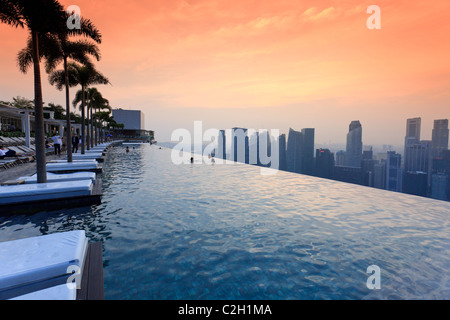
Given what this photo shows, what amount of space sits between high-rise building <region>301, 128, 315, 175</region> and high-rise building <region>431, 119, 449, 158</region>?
87401 millimetres

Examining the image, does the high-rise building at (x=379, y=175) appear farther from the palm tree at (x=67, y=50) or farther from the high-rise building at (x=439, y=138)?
the palm tree at (x=67, y=50)

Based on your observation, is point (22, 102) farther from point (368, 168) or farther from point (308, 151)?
point (368, 168)

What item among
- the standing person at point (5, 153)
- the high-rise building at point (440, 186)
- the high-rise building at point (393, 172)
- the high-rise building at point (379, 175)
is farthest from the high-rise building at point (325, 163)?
the standing person at point (5, 153)

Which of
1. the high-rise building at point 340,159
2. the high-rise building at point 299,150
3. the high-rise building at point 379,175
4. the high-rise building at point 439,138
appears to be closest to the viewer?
the high-rise building at point 379,175

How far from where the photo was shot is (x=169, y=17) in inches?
516

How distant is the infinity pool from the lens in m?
4.45

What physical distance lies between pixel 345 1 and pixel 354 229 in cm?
925

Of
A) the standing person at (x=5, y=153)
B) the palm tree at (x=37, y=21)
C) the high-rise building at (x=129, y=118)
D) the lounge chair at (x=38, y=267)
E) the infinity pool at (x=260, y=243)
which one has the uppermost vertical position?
the high-rise building at (x=129, y=118)

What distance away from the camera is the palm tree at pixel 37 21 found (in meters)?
9.17

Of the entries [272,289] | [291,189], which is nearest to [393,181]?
[291,189]

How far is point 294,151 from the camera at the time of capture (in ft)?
611

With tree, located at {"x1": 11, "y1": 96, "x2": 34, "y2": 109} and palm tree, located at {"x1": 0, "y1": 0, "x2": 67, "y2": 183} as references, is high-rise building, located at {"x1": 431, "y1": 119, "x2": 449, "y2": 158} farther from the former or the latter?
tree, located at {"x1": 11, "y1": 96, "x2": 34, "y2": 109}

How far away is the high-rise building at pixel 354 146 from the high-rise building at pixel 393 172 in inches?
761
